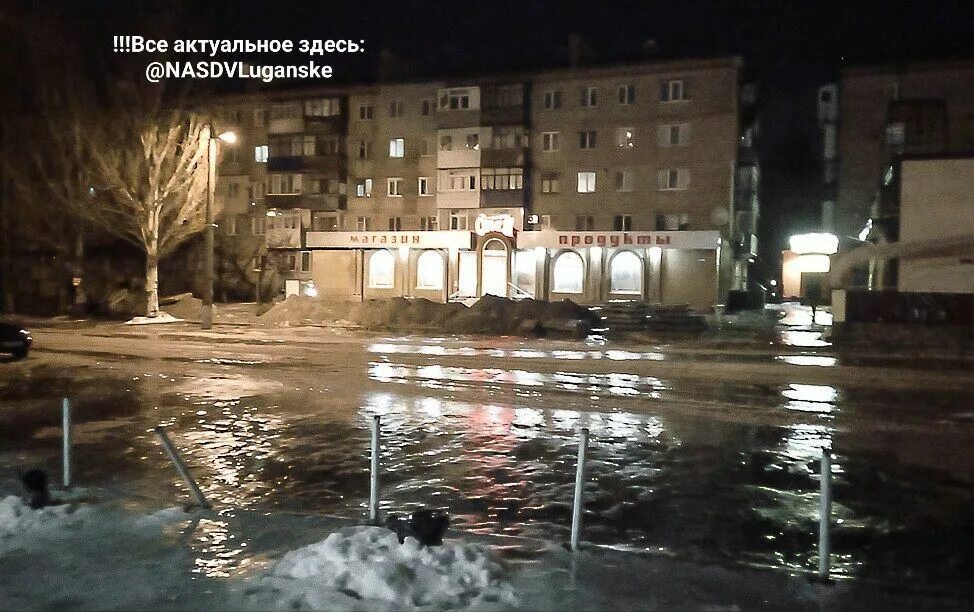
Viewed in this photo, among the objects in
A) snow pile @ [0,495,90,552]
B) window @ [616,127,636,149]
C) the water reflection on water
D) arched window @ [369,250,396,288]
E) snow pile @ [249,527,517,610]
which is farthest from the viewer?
arched window @ [369,250,396,288]

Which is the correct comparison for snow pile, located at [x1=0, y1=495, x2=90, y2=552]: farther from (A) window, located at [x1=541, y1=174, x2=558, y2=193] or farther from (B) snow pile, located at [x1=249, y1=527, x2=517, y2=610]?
(A) window, located at [x1=541, y1=174, x2=558, y2=193]

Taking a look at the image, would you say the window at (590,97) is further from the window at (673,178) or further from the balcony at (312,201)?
the balcony at (312,201)

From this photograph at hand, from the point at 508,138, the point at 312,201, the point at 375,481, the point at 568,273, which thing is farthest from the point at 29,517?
the point at 312,201

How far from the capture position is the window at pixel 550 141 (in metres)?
53.4

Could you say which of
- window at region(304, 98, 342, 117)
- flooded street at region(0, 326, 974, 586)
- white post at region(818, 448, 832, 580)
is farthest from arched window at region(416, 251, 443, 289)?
white post at region(818, 448, 832, 580)

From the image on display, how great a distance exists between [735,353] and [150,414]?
17.1 m

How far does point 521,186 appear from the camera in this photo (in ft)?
174

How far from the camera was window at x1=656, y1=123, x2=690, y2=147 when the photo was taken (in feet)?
164

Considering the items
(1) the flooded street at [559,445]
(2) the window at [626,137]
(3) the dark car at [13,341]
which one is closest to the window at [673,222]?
(2) the window at [626,137]

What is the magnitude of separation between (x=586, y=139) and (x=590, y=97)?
8.11 feet

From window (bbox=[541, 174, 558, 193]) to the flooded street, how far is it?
3184 centimetres

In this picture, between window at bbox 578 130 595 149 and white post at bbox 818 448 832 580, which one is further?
window at bbox 578 130 595 149

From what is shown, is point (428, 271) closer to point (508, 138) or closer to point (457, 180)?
point (457, 180)

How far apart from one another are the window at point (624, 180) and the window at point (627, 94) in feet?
13.3
